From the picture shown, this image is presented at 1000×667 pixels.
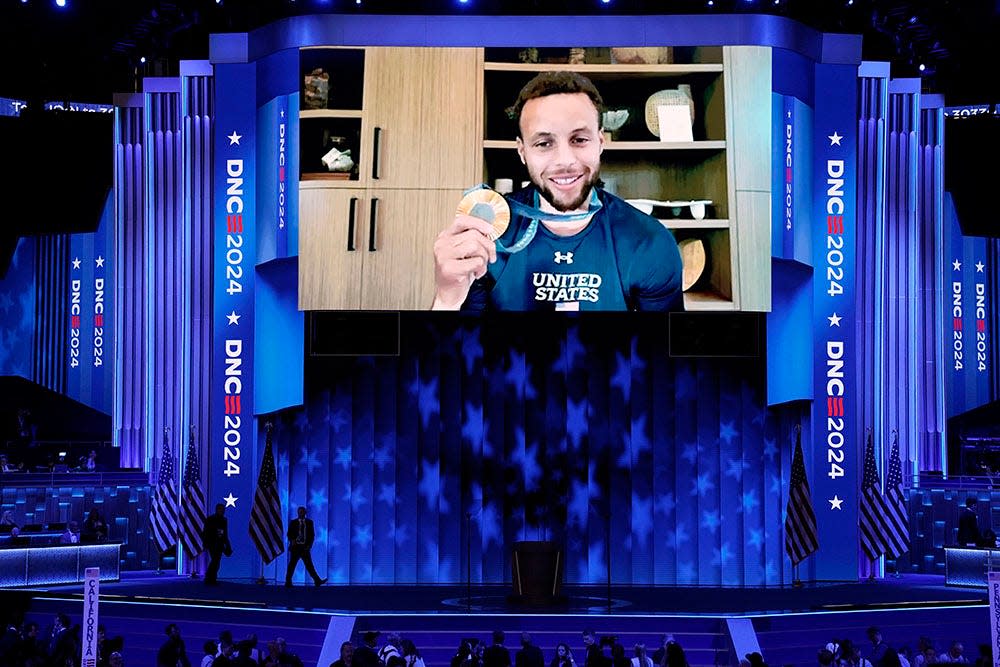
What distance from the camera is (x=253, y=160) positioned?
85.0 feet

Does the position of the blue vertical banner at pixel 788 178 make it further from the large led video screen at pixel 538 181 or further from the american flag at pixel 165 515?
the american flag at pixel 165 515

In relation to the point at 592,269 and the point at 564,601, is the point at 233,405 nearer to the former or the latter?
the point at 592,269

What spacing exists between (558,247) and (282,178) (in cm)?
429

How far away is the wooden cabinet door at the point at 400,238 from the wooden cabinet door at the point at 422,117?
204 mm

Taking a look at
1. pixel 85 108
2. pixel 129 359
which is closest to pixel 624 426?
pixel 129 359

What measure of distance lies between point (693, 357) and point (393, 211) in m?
5.03

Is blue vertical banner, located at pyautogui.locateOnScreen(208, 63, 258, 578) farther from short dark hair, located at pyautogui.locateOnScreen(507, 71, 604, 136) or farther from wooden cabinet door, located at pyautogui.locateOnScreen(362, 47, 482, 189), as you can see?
short dark hair, located at pyautogui.locateOnScreen(507, 71, 604, 136)

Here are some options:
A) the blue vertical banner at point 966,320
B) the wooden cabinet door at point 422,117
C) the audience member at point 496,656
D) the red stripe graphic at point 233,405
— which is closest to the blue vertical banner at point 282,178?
the wooden cabinet door at point 422,117

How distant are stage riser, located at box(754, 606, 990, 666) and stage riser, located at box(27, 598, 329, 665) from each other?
5.34 metres

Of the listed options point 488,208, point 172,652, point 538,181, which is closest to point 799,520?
point 538,181

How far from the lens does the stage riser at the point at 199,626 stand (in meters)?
20.3

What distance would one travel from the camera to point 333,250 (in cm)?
2438

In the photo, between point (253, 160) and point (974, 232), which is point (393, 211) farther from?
point (974, 232)

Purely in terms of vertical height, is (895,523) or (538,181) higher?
(538,181)
